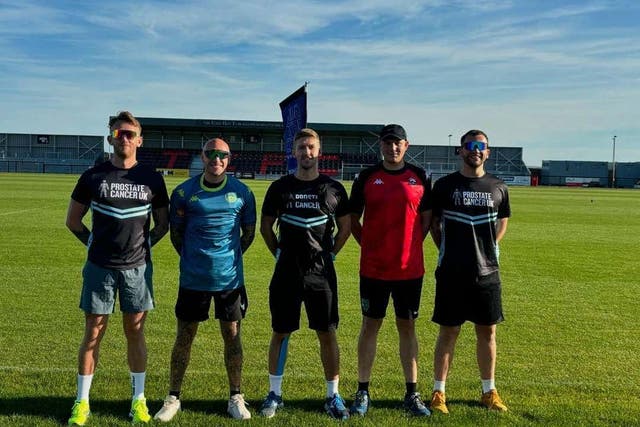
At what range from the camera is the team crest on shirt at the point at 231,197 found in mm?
4074

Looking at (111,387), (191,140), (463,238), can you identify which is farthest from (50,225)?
(191,140)

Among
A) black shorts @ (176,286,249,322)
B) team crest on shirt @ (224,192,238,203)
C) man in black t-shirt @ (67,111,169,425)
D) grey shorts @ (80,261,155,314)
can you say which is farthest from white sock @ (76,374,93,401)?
team crest on shirt @ (224,192,238,203)

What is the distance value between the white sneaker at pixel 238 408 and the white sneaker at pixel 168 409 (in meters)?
0.37

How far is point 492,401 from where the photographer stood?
4203 mm

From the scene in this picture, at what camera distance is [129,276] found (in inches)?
155

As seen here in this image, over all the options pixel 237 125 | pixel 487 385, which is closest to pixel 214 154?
pixel 487 385

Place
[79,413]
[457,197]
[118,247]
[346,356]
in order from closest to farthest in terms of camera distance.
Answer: [79,413] < [118,247] < [457,197] < [346,356]

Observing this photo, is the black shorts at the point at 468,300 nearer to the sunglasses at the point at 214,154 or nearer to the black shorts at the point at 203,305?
the black shorts at the point at 203,305

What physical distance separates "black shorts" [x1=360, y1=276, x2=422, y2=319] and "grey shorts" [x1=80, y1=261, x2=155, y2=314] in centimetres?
162

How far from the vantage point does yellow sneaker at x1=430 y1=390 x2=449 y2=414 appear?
4.14m

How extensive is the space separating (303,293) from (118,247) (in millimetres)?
1335

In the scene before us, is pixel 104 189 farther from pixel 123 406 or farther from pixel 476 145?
pixel 476 145

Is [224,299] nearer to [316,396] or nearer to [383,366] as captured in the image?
[316,396]

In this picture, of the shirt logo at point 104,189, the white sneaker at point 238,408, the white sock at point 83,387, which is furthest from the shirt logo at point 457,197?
the white sock at point 83,387
